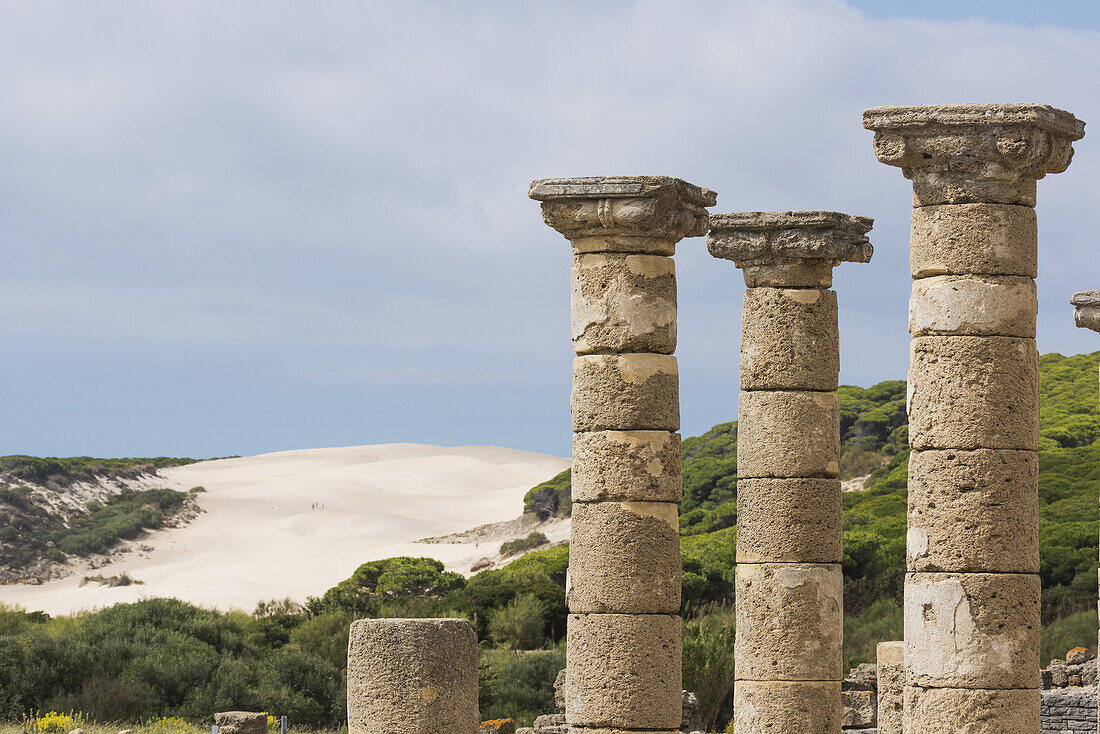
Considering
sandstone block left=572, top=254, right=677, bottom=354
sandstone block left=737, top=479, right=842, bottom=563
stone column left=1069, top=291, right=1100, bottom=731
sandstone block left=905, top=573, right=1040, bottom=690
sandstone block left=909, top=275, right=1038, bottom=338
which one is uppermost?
stone column left=1069, top=291, right=1100, bottom=731

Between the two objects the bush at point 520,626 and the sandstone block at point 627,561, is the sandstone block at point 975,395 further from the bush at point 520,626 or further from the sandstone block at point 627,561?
the bush at point 520,626

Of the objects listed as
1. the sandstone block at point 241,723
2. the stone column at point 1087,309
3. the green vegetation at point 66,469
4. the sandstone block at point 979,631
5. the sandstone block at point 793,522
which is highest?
the green vegetation at point 66,469

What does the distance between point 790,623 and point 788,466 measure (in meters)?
1.38

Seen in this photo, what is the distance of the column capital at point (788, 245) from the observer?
15422 mm

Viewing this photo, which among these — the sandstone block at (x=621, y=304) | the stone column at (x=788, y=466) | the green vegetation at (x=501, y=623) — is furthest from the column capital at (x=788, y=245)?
the green vegetation at (x=501, y=623)

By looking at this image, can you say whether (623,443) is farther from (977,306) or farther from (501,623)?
(501,623)

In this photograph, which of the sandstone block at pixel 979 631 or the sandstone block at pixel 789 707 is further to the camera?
the sandstone block at pixel 789 707

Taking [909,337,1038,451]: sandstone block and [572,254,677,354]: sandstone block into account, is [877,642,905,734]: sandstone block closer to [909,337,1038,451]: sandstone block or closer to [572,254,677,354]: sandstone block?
[572,254,677,354]: sandstone block

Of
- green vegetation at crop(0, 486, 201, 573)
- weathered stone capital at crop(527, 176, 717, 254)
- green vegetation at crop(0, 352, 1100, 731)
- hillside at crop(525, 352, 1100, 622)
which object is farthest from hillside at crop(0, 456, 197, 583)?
weathered stone capital at crop(527, 176, 717, 254)

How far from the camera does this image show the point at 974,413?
11766mm

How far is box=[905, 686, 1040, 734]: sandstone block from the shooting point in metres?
11.6

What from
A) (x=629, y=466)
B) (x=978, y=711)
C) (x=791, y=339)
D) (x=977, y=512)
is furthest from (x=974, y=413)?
(x=791, y=339)

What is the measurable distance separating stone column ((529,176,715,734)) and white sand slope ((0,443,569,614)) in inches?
1102

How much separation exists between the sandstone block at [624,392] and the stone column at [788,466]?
1.91 meters
